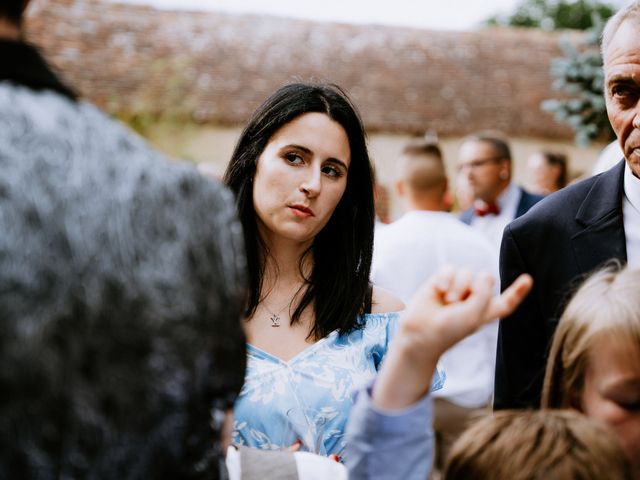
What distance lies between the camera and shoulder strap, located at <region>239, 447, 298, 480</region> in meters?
1.76

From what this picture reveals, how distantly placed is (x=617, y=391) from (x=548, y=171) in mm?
7503

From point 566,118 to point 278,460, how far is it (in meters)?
9.07

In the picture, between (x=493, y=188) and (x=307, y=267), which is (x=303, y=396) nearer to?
(x=307, y=267)

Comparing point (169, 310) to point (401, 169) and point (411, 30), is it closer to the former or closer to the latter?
point (401, 169)

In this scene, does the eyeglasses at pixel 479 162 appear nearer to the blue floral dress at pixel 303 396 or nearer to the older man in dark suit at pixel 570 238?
the older man in dark suit at pixel 570 238

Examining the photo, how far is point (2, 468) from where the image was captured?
1.14m

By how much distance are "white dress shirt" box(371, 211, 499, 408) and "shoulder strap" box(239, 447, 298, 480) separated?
3.55 metres

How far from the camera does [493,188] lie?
7.38m

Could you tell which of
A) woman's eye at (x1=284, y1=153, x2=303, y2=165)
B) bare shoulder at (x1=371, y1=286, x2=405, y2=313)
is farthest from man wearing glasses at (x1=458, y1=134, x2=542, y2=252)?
woman's eye at (x1=284, y1=153, x2=303, y2=165)

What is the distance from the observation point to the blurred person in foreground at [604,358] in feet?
5.85

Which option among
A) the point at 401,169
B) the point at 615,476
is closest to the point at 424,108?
the point at 401,169

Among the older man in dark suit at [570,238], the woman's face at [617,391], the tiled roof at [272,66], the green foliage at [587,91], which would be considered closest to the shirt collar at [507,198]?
the green foliage at [587,91]

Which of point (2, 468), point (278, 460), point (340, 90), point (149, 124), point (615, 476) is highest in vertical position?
point (340, 90)

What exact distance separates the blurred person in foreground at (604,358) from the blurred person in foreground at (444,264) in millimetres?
3295
